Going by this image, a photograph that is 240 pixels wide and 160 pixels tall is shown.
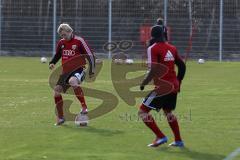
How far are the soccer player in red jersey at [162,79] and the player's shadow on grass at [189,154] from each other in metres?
0.19

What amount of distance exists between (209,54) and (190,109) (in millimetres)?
23697

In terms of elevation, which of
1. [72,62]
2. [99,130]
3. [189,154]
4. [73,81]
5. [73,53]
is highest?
[73,53]

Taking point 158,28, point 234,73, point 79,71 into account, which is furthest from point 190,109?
point 234,73

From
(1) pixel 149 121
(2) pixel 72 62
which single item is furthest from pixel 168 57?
(2) pixel 72 62

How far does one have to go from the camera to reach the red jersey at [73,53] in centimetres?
1316

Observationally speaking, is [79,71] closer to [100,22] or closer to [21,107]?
[21,107]

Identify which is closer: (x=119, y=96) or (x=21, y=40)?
(x=119, y=96)

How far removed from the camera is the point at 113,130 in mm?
12086

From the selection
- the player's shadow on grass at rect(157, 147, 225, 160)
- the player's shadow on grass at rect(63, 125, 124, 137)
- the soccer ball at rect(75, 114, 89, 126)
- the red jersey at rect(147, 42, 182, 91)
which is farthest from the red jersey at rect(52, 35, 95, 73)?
the player's shadow on grass at rect(157, 147, 225, 160)

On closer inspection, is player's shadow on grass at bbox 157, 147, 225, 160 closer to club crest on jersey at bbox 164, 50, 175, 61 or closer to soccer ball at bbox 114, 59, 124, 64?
club crest on jersey at bbox 164, 50, 175, 61

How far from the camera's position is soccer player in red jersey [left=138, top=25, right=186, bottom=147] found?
1012cm

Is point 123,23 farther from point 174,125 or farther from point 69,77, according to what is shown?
point 174,125

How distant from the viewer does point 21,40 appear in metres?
40.6

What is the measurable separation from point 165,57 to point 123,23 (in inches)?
1173
